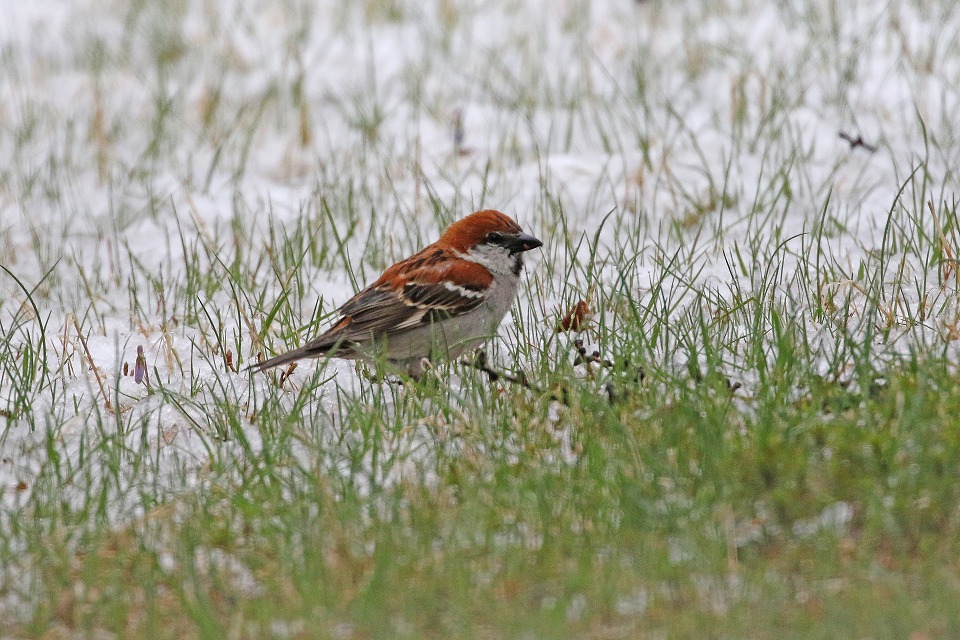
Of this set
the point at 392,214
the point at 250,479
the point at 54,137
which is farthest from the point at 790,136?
the point at 54,137

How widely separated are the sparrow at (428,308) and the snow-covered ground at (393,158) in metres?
0.20

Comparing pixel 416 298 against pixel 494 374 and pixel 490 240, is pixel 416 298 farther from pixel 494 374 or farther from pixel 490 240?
pixel 494 374

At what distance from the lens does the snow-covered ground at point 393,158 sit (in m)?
6.30

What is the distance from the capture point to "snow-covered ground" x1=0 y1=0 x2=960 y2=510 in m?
6.30

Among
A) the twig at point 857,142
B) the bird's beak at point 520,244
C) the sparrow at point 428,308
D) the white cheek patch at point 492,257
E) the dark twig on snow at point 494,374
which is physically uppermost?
the twig at point 857,142

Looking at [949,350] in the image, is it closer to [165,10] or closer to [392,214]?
[392,214]

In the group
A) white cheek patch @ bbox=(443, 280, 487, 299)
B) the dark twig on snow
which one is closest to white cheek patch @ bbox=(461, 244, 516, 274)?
white cheek patch @ bbox=(443, 280, 487, 299)

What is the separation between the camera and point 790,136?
8211mm

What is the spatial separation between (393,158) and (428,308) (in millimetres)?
3263

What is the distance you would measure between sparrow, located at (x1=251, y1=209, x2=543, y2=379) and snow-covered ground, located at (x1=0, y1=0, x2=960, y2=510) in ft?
0.64

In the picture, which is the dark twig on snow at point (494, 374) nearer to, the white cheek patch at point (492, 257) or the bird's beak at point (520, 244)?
the white cheek patch at point (492, 257)

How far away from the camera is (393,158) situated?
9156mm

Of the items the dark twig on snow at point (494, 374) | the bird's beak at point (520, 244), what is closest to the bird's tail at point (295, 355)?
the dark twig on snow at point (494, 374)

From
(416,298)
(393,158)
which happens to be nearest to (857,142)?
(393,158)
